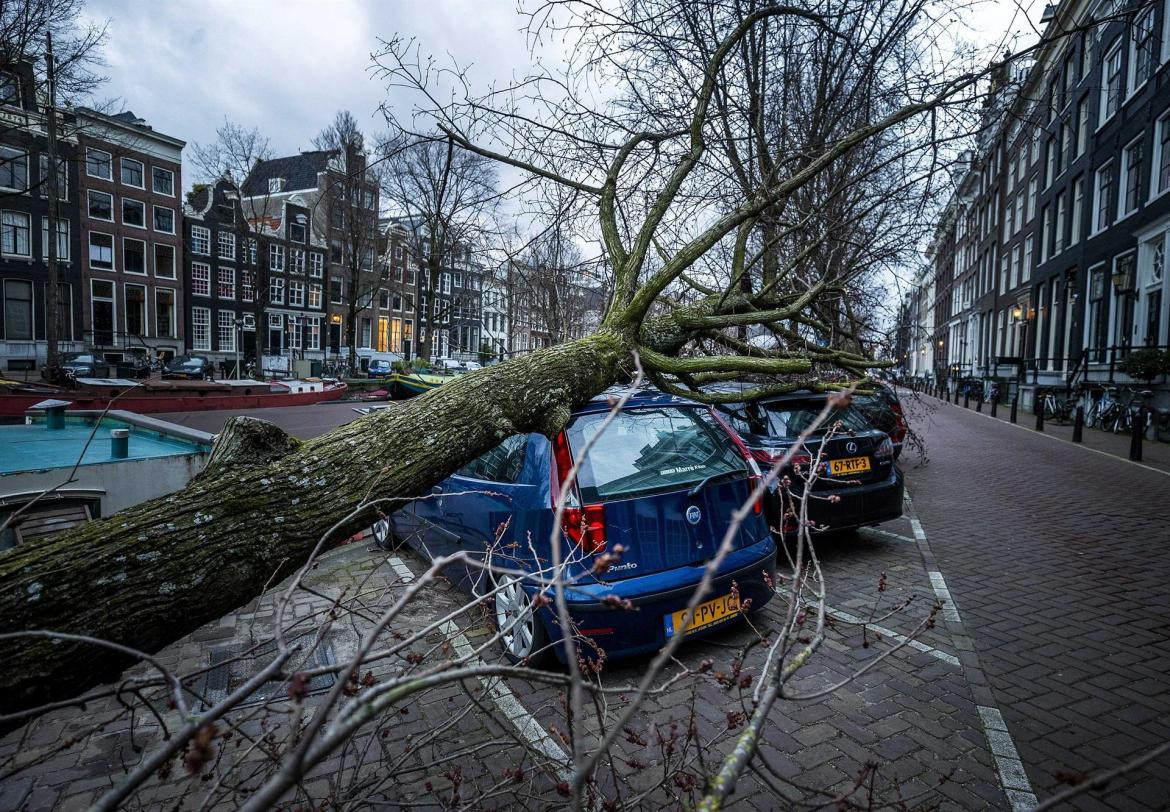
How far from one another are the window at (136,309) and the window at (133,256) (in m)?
1.01

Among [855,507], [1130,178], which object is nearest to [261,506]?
[855,507]

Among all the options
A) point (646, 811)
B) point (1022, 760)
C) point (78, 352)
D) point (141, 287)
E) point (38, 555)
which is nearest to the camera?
point (38, 555)

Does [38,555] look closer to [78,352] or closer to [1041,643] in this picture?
[1041,643]

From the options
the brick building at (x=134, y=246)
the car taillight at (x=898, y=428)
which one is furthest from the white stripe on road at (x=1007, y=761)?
the brick building at (x=134, y=246)

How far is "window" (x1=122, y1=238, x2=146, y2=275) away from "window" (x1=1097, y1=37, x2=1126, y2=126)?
155 ft

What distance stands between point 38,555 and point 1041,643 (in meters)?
5.42

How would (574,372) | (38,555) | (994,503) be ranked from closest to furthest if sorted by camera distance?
(38,555) < (574,372) < (994,503)

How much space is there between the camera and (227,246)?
141ft

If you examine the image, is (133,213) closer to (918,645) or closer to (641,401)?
(641,401)

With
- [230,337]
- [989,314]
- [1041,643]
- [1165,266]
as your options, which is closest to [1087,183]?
[1165,266]

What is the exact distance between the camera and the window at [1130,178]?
20.0 metres

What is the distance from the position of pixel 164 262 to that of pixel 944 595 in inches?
1836

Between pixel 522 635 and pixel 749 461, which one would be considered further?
pixel 749 461

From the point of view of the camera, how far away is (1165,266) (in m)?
17.6
